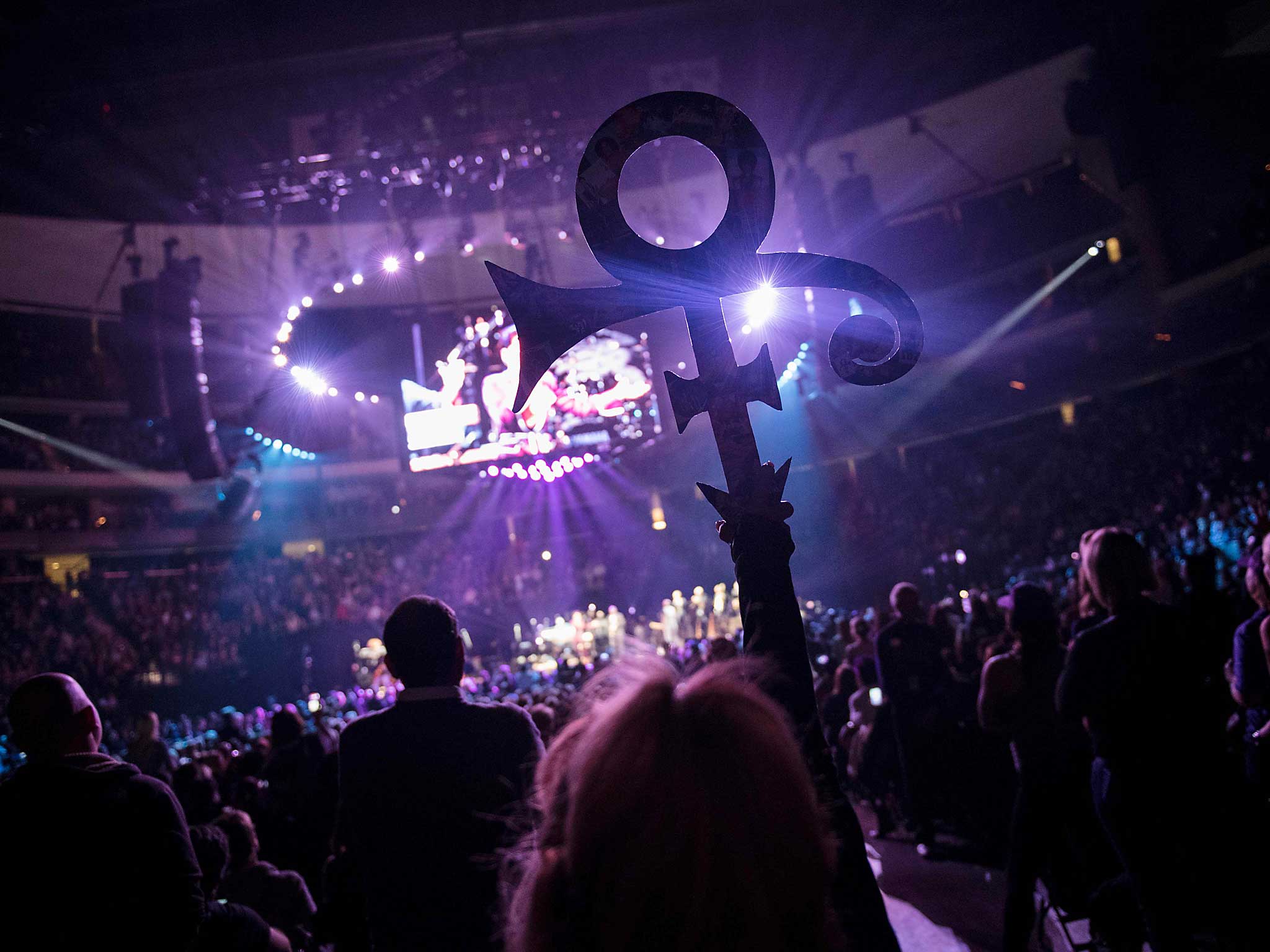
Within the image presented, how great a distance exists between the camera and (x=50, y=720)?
212cm

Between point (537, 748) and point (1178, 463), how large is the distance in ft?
57.1

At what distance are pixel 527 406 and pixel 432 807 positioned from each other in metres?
10.6

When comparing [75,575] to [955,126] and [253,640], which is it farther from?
[955,126]

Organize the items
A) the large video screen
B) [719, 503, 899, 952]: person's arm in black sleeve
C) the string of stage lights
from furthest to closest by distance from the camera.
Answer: the string of stage lights < the large video screen < [719, 503, 899, 952]: person's arm in black sleeve

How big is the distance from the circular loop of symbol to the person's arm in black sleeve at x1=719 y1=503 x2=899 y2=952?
0.56 meters

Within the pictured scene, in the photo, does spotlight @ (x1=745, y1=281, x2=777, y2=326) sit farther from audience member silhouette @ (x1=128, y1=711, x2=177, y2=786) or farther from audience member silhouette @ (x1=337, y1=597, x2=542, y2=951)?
audience member silhouette @ (x1=337, y1=597, x2=542, y2=951)

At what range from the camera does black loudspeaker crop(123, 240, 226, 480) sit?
32.7 feet

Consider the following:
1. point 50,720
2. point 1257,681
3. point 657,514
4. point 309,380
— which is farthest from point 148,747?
point 657,514

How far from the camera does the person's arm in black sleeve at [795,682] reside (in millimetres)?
1208

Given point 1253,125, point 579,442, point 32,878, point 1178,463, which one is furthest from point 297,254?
point 1178,463

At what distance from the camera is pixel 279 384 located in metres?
12.7

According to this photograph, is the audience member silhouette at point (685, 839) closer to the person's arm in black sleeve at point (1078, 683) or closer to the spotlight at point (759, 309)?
the person's arm in black sleeve at point (1078, 683)

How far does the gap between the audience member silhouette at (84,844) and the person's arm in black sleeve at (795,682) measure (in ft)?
5.43

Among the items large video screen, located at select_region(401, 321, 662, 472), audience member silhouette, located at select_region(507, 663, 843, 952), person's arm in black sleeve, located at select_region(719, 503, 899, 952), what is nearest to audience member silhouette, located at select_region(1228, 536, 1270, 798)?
person's arm in black sleeve, located at select_region(719, 503, 899, 952)
